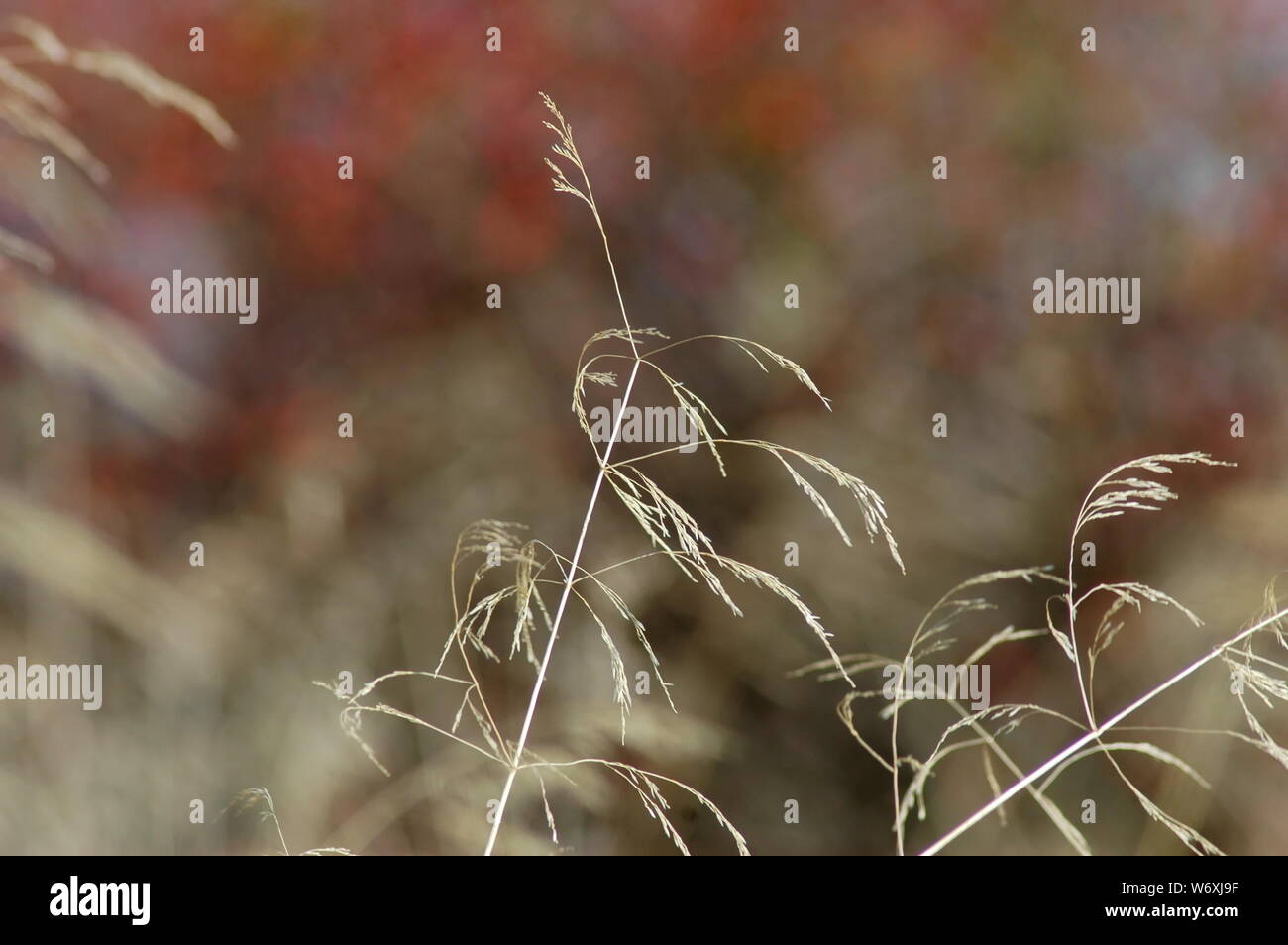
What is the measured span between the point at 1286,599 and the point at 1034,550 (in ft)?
0.88

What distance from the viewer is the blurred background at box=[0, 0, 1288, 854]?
3.76 feet

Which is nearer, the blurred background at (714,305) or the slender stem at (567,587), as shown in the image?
the slender stem at (567,587)

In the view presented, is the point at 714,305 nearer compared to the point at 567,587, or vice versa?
the point at 567,587

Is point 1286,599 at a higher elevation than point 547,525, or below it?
below

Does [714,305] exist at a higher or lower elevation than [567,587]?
higher

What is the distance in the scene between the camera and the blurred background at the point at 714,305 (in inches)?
45.1

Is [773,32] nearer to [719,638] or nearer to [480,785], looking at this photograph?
[719,638]

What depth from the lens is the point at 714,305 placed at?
3.86ft

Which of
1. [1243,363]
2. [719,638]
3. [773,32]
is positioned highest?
[773,32]

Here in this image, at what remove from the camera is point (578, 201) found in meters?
1.19

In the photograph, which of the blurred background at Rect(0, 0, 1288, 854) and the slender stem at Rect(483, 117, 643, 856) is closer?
the slender stem at Rect(483, 117, 643, 856)
